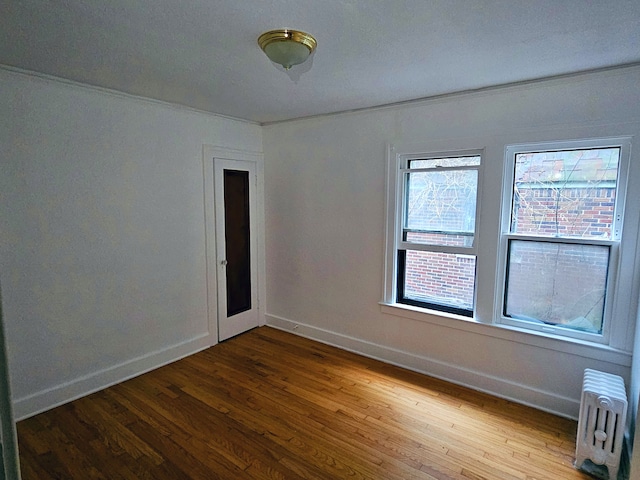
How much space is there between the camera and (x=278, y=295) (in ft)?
14.3

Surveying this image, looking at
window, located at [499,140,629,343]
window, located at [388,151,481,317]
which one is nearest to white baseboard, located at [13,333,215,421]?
window, located at [388,151,481,317]

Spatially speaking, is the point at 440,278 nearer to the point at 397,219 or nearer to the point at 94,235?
the point at 397,219

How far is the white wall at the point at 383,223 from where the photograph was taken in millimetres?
2482

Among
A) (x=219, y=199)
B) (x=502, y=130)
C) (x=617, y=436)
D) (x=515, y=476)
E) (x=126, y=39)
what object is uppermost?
(x=126, y=39)

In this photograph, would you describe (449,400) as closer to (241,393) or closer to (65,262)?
(241,393)

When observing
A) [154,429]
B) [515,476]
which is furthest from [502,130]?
[154,429]

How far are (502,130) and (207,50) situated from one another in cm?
223

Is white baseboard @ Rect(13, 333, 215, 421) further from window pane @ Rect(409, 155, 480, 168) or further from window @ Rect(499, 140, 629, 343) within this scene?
window @ Rect(499, 140, 629, 343)

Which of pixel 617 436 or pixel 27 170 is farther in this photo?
pixel 27 170

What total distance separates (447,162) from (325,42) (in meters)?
1.64

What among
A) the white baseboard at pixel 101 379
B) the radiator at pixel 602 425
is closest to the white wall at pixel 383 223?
the radiator at pixel 602 425

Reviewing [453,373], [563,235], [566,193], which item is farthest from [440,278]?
[566,193]

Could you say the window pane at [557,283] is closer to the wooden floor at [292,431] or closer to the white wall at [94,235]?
the wooden floor at [292,431]

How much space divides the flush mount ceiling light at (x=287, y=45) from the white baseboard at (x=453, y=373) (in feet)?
8.98
